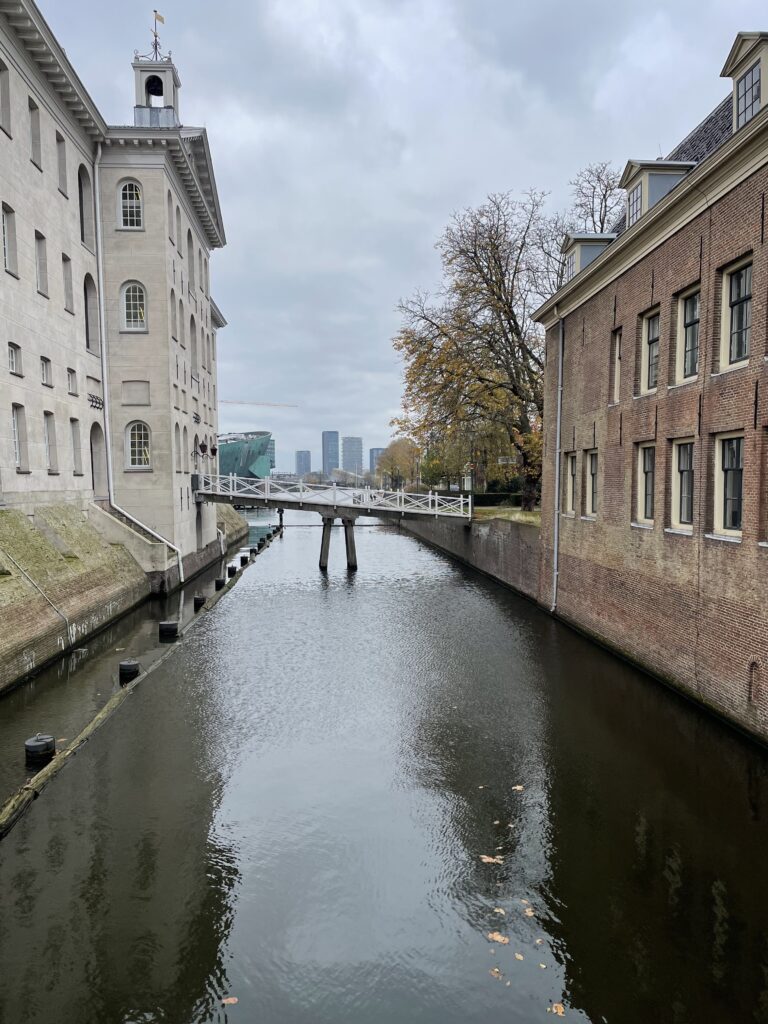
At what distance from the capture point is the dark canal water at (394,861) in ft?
18.0

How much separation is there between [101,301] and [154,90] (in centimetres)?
1314

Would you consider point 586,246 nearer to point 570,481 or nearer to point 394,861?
point 570,481

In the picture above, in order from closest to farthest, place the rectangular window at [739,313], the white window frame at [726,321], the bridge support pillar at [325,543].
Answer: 1. the rectangular window at [739,313]
2. the white window frame at [726,321]
3. the bridge support pillar at [325,543]

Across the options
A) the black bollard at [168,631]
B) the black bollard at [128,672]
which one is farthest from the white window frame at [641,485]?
the black bollard at [168,631]

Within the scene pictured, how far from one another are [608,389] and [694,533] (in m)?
5.70

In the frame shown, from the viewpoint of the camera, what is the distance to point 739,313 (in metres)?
11.1

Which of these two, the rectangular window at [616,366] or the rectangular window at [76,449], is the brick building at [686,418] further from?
the rectangular window at [76,449]

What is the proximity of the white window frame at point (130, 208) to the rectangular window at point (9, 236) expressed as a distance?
A: 27.2 feet

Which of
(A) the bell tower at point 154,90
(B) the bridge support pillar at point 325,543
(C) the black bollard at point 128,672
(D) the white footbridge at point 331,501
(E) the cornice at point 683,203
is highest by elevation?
(A) the bell tower at point 154,90

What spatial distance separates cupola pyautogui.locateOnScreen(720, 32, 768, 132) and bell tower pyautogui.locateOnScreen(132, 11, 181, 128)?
26.9 metres

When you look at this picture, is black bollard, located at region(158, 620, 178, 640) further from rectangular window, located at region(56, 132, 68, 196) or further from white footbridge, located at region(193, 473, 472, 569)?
rectangular window, located at region(56, 132, 68, 196)

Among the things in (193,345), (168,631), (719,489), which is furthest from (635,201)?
(193,345)

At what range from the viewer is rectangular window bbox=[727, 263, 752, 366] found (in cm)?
1074

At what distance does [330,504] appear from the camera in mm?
30500
